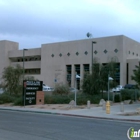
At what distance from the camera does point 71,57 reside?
72938 mm

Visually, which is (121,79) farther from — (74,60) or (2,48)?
(2,48)

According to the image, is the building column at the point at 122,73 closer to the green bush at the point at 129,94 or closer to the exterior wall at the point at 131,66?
the exterior wall at the point at 131,66

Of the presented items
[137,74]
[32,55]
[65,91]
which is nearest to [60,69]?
[32,55]

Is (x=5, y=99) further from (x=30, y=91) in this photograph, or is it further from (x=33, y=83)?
(x=33, y=83)

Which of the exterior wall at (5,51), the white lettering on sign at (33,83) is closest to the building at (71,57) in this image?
the exterior wall at (5,51)

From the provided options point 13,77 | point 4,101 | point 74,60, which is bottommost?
point 4,101

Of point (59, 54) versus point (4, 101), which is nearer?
point (4, 101)

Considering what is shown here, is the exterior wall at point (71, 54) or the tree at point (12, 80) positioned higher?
the exterior wall at point (71, 54)

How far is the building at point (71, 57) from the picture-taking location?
63.7 m

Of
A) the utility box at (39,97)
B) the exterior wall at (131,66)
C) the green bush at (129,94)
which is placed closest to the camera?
the utility box at (39,97)

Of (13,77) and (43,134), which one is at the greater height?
(13,77)

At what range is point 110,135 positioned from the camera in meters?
10.2

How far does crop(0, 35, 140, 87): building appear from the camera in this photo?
6372 centimetres

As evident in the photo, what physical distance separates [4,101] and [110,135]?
74.8ft
